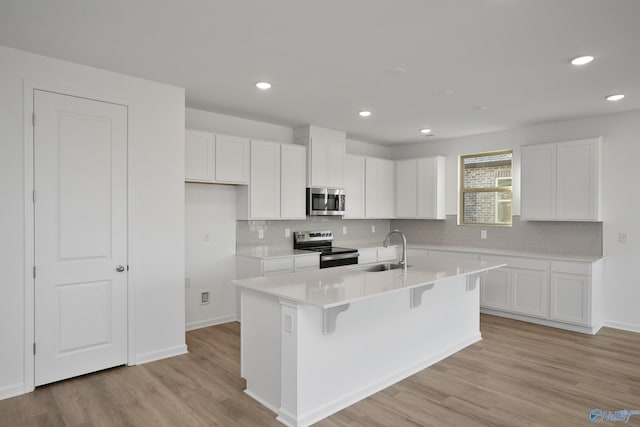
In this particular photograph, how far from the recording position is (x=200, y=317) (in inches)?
190

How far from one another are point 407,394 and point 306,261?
2407 millimetres

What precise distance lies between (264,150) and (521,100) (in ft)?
9.82

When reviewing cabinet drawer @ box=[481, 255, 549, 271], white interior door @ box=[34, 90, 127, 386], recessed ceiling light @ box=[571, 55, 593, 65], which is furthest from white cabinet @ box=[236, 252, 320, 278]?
recessed ceiling light @ box=[571, 55, 593, 65]

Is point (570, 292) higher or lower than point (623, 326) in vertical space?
higher

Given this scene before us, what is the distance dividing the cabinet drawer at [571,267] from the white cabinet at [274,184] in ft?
10.5

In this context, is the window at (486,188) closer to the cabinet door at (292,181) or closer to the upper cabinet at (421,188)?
the upper cabinet at (421,188)

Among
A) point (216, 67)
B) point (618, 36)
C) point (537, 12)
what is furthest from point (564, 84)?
point (216, 67)

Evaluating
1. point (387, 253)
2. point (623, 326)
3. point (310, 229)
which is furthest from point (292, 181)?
point (623, 326)

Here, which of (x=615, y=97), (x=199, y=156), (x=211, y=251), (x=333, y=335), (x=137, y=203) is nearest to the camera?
(x=333, y=335)

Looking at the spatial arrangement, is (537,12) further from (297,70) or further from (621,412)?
(621,412)

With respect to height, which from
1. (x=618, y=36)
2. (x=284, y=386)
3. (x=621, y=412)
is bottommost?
(x=621, y=412)

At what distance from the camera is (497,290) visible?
211 inches

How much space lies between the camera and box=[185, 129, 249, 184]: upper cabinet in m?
4.40

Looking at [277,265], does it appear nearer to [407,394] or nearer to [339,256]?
[339,256]
